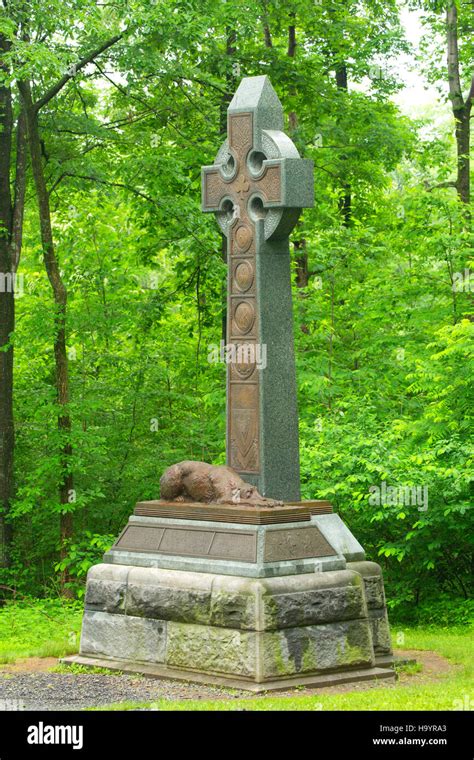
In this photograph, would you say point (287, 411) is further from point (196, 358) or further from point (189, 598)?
point (196, 358)

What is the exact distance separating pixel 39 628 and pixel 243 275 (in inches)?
198

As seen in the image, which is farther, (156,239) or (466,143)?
(466,143)

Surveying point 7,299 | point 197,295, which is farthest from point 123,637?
point 197,295

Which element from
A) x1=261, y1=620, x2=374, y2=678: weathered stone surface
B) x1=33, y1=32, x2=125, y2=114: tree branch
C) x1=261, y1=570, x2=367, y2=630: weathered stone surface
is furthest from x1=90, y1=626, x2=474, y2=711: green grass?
x1=33, y1=32, x2=125, y2=114: tree branch

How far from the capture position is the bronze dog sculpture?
9.50m

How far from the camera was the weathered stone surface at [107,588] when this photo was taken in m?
9.70

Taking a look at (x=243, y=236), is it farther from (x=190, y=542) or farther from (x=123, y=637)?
(x=123, y=637)

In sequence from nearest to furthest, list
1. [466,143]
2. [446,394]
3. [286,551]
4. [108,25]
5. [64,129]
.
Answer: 1. [286,551]
2. [446,394]
3. [108,25]
4. [64,129]
5. [466,143]

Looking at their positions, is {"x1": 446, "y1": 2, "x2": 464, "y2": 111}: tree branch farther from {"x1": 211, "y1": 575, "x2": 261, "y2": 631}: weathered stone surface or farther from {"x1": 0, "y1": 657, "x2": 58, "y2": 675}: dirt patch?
{"x1": 211, "y1": 575, "x2": 261, "y2": 631}: weathered stone surface

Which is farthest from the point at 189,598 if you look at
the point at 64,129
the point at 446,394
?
the point at 64,129

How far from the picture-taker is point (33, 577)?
1689 centimetres

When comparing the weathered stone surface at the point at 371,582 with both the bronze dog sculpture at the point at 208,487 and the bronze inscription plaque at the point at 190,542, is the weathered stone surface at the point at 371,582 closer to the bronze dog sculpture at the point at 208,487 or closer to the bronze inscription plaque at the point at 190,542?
the bronze dog sculpture at the point at 208,487

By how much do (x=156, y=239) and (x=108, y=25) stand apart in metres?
4.15
